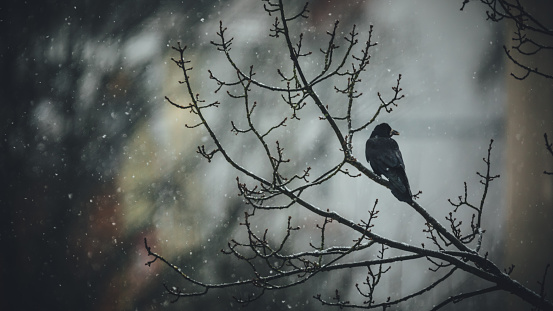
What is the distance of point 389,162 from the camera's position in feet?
11.5

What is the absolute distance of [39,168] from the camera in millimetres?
8469

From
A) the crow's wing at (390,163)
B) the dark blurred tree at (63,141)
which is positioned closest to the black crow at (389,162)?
the crow's wing at (390,163)

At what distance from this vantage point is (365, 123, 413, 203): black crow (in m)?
3.18

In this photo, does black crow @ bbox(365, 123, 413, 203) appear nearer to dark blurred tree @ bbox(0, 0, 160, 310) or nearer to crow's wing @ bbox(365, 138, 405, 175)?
crow's wing @ bbox(365, 138, 405, 175)

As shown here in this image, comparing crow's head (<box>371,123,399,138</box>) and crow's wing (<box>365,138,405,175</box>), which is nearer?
crow's wing (<box>365,138,405,175</box>)

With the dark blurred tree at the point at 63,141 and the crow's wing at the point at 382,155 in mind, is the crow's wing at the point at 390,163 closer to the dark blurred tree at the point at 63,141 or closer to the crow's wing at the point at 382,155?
the crow's wing at the point at 382,155

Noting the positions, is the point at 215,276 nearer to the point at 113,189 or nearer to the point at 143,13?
the point at 113,189

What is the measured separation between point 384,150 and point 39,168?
6990mm

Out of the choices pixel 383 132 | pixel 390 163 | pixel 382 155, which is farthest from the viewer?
pixel 383 132

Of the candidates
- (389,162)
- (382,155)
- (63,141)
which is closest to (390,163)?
(389,162)

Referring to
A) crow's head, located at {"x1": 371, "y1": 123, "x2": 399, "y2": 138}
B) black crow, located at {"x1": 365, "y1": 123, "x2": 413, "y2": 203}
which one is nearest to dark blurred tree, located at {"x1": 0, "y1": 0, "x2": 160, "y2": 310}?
crow's head, located at {"x1": 371, "y1": 123, "x2": 399, "y2": 138}

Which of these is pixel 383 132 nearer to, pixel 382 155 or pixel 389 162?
pixel 382 155

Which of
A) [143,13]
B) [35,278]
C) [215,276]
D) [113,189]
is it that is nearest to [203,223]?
[215,276]

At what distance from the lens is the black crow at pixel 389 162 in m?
3.18
